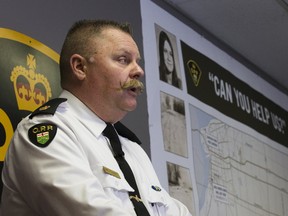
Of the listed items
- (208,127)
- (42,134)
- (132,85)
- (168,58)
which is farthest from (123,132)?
(208,127)

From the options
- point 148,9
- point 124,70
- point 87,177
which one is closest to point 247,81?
point 148,9

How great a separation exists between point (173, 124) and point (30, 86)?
103 centimetres

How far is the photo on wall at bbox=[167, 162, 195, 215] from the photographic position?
8.42 feet

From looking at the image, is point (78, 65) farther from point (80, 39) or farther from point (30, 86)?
point (30, 86)

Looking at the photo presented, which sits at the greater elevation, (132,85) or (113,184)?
(132,85)

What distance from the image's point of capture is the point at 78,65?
168 cm

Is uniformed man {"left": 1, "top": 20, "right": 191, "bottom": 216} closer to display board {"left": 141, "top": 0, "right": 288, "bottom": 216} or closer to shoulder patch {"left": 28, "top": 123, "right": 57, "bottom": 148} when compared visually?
shoulder patch {"left": 28, "top": 123, "right": 57, "bottom": 148}

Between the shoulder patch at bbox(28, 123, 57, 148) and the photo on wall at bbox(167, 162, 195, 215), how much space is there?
124 cm

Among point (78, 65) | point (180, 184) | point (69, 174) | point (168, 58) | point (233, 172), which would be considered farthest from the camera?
point (233, 172)

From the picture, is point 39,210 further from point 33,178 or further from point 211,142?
point 211,142

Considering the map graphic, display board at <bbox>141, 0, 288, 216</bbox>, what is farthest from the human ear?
the map graphic

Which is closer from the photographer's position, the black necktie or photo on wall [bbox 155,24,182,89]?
the black necktie

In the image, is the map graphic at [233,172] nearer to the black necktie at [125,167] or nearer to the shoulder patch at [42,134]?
the black necktie at [125,167]

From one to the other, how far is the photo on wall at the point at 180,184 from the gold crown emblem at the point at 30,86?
0.87 m
